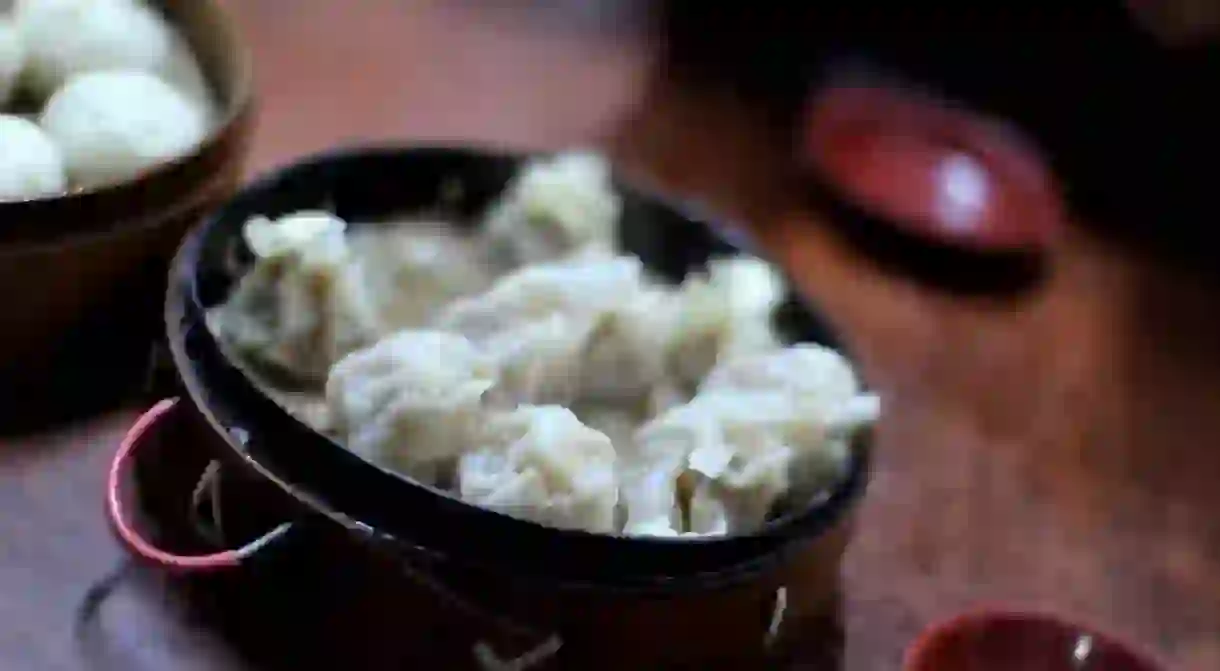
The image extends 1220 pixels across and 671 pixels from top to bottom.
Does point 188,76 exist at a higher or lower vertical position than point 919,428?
higher

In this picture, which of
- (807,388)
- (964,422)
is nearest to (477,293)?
(807,388)

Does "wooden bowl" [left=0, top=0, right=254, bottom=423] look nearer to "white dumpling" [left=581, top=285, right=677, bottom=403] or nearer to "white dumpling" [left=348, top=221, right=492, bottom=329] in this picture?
"white dumpling" [left=348, top=221, right=492, bottom=329]

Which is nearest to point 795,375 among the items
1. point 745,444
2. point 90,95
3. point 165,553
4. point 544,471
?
point 745,444

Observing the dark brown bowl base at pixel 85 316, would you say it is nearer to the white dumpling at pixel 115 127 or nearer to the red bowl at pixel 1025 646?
the white dumpling at pixel 115 127

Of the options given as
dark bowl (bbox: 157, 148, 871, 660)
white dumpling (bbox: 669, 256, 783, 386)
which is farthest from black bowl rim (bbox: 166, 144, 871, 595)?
white dumpling (bbox: 669, 256, 783, 386)

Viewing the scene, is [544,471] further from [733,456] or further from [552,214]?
→ [552,214]

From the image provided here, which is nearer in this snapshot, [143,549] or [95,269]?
[143,549]

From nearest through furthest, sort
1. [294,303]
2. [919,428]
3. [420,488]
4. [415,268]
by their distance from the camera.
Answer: [420,488] → [294,303] → [415,268] → [919,428]
